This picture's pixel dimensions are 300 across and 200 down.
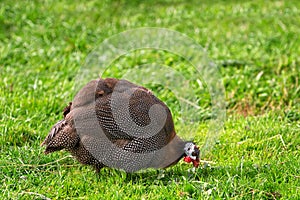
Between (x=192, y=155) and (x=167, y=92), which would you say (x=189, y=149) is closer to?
(x=192, y=155)

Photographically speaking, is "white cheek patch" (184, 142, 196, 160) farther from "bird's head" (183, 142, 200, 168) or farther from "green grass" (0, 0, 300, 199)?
"green grass" (0, 0, 300, 199)

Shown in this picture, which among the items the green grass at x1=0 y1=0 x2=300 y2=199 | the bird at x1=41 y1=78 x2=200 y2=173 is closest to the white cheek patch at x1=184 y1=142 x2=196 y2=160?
the bird at x1=41 y1=78 x2=200 y2=173

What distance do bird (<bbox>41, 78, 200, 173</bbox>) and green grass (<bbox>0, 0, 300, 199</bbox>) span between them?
0.13 m

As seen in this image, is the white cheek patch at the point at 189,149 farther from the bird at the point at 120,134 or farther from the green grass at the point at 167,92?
the green grass at the point at 167,92

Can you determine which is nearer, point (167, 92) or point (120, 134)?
point (120, 134)

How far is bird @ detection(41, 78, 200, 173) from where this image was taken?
3.97 meters

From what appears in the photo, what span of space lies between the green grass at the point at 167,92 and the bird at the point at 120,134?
0.43 feet

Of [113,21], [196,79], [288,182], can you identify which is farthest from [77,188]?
[113,21]

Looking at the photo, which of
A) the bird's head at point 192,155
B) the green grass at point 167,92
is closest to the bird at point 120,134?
the bird's head at point 192,155

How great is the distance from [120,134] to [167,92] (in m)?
1.98

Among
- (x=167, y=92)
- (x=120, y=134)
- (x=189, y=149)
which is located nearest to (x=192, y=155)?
(x=189, y=149)

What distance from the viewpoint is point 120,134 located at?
3.98 m

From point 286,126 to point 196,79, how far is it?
4.71 feet

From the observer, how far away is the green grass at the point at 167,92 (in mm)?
3855
